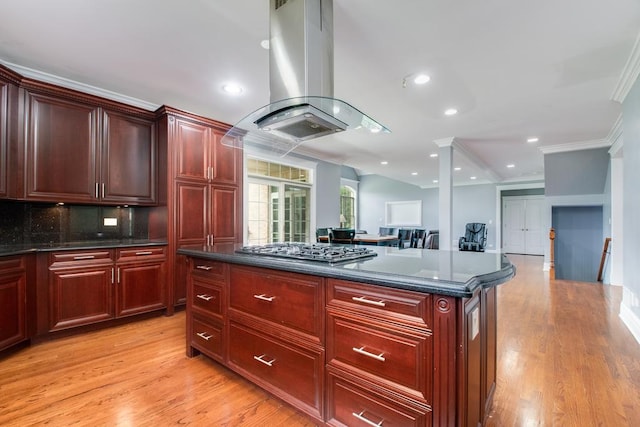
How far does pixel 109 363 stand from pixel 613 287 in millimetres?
6756

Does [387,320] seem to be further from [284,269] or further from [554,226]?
[554,226]

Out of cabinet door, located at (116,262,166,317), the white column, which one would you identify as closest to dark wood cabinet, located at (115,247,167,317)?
cabinet door, located at (116,262,166,317)

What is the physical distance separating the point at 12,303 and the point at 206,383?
1.78 m

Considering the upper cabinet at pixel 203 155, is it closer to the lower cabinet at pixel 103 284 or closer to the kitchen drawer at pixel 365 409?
the lower cabinet at pixel 103 284

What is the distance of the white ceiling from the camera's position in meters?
1.91

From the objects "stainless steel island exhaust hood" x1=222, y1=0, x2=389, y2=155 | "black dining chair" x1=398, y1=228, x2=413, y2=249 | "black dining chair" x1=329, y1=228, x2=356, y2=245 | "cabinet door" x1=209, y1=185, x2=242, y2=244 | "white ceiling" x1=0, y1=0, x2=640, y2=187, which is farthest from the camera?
"black dining chair" x1=398, y1=228, x2=413, y2=249

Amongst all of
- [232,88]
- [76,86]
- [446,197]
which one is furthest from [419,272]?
[446,197]

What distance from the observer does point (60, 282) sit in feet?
8.73

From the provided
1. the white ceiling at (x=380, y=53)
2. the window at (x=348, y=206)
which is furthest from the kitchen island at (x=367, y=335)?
the window at (x=348, y=206)

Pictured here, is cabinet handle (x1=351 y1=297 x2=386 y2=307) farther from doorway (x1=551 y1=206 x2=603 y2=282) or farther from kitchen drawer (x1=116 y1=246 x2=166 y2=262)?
doorway (x1=551 y1=206 x2=603 y2=282)

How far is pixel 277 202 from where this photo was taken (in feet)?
16.9

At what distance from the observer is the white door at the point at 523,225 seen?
31.0 feet

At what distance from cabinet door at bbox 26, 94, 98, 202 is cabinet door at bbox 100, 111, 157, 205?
0.11m

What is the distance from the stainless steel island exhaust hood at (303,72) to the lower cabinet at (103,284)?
2.15 meters
